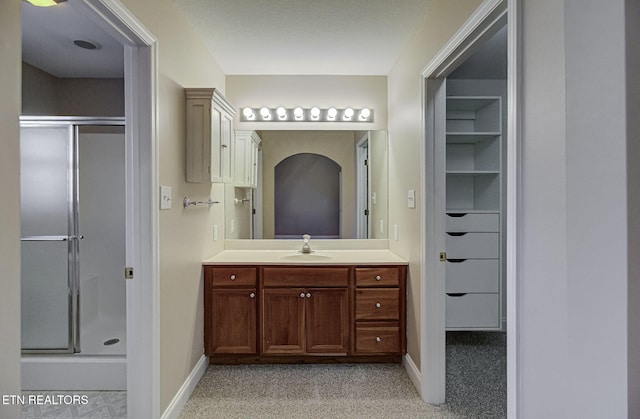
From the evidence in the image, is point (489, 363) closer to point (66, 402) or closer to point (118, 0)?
point (66, 402)

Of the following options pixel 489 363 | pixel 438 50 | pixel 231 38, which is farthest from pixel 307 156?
pixel 489 363

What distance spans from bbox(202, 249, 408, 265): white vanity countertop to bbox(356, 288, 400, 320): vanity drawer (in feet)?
0.70

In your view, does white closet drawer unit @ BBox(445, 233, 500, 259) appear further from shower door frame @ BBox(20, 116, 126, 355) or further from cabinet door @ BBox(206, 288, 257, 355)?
shower door frame @ BBox(20, 116, 126, 355)

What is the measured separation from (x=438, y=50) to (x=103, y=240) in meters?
2.92

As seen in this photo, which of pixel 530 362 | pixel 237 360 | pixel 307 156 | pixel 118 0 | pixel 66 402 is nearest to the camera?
pixel 530 362

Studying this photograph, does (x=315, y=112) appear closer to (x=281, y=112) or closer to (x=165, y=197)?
(x=281, y=112)

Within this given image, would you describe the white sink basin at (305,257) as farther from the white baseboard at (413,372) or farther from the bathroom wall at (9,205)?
the bathroom wall at (9,205)

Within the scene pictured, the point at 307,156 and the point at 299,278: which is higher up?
the point at 307,156

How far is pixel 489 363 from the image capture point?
261cm

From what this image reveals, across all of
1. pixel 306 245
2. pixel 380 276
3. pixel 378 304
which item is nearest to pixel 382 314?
pixel 378 304

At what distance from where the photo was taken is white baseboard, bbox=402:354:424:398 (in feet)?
7.23

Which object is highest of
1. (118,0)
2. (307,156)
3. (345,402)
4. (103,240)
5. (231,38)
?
(231,38)

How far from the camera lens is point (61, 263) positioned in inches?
101

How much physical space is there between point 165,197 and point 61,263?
1405 millimetres
